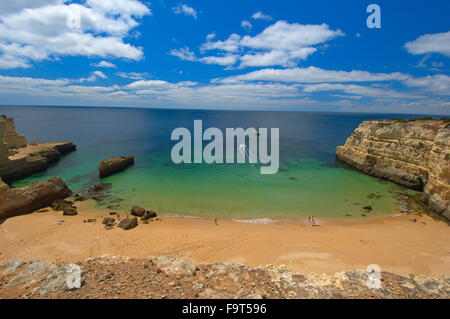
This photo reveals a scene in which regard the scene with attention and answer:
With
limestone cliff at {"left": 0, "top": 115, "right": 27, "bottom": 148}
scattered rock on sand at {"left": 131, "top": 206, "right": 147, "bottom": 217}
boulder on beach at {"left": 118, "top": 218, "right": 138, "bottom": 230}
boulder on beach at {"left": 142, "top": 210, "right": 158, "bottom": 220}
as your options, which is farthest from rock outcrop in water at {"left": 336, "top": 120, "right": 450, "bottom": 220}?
limestone cliff at {"left": 0, "top": 115, "right": 27, "bottom": 148}

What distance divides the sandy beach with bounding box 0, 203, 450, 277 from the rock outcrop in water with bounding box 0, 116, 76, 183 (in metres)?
15.3

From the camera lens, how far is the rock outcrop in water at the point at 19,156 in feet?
82.5

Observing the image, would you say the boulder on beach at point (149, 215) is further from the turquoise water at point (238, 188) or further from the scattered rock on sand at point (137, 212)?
the turquoise water at point (238, 188)

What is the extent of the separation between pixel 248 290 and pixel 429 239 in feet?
48.7

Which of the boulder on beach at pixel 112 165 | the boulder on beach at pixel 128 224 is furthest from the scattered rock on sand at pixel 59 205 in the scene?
the boulder on beach at pixel 112 165

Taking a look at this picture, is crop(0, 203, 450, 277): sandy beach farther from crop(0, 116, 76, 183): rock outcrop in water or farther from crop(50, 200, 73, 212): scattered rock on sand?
crop(0, 116, 76, 183): rock outcrop in water

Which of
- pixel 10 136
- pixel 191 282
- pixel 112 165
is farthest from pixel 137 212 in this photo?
pixel 10 136

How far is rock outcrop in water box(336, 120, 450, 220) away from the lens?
1847 centimetres

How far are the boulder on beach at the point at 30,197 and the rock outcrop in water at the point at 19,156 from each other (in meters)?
11.9

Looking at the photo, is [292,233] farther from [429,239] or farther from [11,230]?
[11,230]

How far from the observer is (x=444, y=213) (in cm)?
1734

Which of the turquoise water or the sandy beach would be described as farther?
the turquoise water

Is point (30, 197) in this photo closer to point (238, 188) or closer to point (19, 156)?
point (19, 156)
